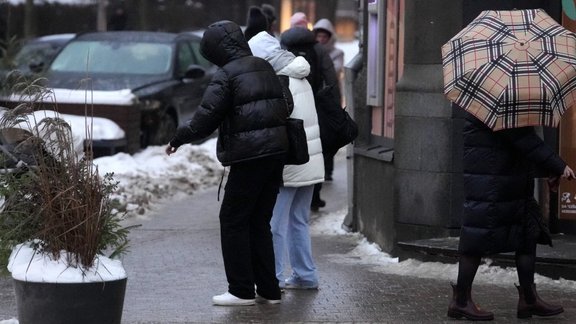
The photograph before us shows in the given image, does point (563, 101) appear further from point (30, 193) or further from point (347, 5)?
point (347, 5)

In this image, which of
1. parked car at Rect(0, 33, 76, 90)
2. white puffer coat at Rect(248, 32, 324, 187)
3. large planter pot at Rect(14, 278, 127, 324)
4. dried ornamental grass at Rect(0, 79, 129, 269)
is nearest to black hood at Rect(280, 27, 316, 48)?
white puffer coat at Rect(248, 32, 324, 187)

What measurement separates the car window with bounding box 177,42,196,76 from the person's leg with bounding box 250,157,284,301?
9.66 meters

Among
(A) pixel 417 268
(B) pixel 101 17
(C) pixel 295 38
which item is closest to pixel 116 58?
(C) pixel 295 38

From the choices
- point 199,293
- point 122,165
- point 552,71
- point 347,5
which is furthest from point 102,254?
point 347,5

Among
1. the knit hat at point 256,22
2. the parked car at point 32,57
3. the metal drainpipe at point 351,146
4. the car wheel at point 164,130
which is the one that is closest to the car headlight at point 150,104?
the car wheel at point 164,130

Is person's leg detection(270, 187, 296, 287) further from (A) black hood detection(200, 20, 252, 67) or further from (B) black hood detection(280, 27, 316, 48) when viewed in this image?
(B) black hood detection(280, 27, 316, 48)

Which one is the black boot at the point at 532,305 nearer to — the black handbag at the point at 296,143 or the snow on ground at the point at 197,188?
the snow on ground at the point at 197,188

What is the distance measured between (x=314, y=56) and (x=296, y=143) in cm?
390

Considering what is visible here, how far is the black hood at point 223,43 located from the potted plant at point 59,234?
114cm

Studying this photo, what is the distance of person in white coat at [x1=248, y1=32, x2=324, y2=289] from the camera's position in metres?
8.20

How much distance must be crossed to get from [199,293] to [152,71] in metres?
9.00

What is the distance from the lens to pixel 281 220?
8289mm

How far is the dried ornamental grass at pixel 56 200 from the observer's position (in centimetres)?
677

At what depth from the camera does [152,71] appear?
1702 centimetres
